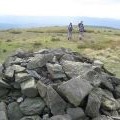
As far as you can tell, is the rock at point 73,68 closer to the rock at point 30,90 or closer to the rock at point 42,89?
the rock at point 42,89

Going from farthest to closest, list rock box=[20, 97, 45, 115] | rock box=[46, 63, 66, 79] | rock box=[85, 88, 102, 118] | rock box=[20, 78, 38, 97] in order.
Answer: rock box=[46, 63, 66, 79] < rock box=[20, 78, 38, 97] < rock box=[20, 97, 45, 115] < rock box=[85, 88, 102, 118]

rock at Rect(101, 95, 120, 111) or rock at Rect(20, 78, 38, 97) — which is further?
rock at Rect(101, 95, 120, 111)

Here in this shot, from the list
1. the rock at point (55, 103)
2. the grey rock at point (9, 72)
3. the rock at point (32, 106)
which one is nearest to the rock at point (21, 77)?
the grey rock at point (9, 72)

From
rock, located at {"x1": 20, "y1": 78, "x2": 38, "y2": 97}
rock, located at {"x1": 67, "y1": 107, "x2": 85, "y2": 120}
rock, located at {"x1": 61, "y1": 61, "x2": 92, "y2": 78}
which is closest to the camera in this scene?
rock, located at {"x1": 67, "y1": 107, "x2": 85, "y2": 120}

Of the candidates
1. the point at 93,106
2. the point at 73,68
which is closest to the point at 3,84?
the point at 73,68

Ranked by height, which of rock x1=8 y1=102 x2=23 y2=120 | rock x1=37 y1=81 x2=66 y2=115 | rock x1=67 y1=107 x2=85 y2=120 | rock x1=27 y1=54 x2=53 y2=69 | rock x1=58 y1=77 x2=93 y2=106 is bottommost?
rock x1=8 y1=102 x2=23 y2=120

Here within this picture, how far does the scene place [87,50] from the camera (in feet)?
140

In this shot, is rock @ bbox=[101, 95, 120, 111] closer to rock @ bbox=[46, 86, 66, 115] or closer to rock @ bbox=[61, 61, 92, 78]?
rock @ bbox=[61, 61, 92, 78]

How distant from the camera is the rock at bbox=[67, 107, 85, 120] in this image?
16.1 meters

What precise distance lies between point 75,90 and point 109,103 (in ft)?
7.03

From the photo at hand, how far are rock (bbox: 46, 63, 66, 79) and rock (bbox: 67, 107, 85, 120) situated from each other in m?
2.52

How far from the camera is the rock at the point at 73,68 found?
1886 centimetres

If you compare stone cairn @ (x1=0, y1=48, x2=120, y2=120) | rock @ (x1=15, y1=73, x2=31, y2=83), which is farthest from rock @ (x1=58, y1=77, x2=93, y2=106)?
rock @ (x1=15, y1=73, x2=31, y2=83)

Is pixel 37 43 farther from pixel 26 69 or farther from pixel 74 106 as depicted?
pixel 74 106
